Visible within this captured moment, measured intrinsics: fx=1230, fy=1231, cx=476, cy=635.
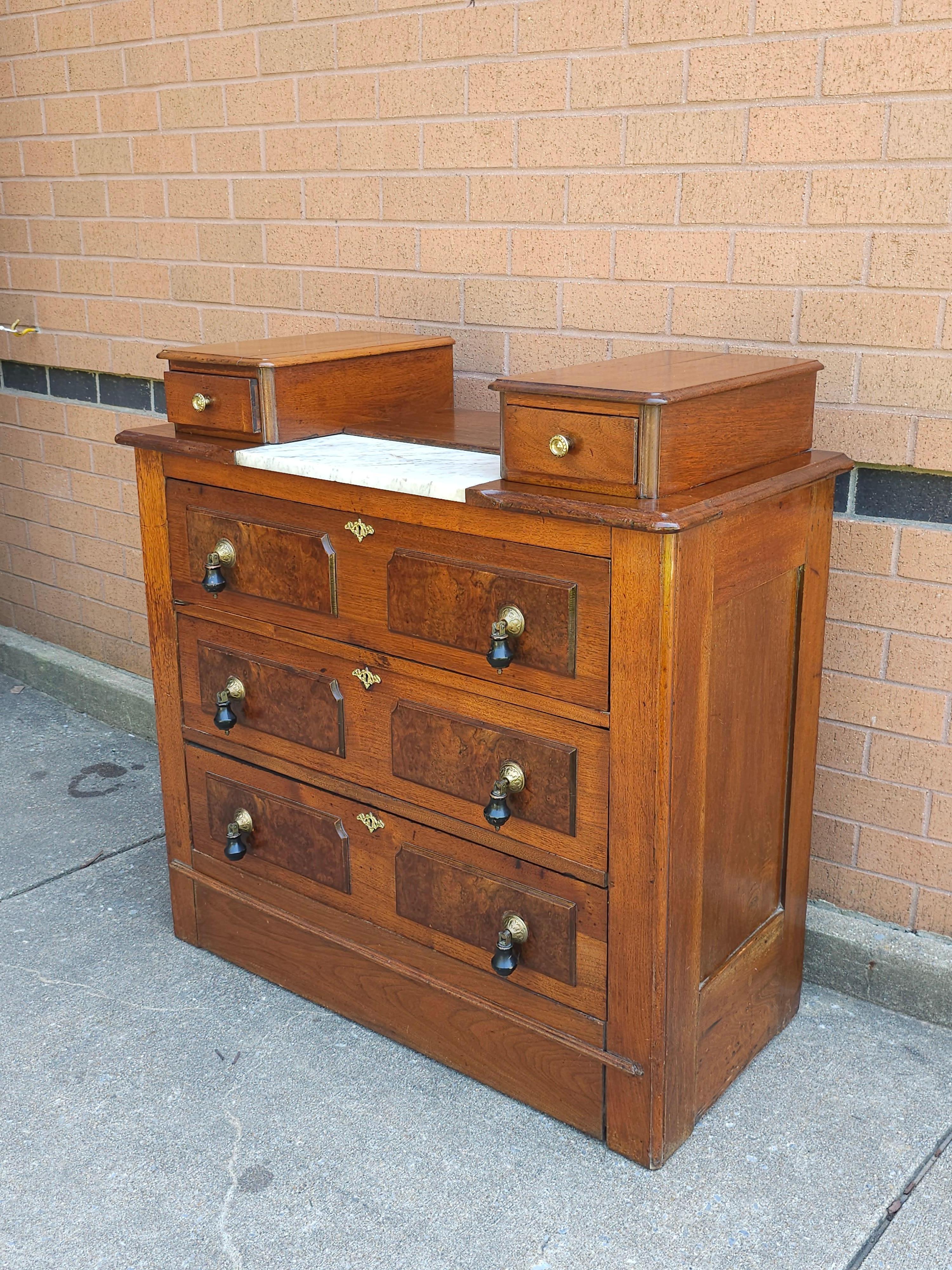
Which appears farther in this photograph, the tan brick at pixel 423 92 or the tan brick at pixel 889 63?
the tan brick at pixel 423 92

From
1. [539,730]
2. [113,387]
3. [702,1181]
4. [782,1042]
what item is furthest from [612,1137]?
[113,387]

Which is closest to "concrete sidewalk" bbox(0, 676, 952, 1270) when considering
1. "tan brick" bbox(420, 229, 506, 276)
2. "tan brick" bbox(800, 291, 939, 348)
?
"tan brick" bbox(800, 291, 939, 348)

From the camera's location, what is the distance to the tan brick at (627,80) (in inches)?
94.4

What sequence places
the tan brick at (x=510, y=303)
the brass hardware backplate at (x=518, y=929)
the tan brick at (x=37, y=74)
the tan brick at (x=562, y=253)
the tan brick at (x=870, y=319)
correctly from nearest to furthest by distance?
the brass hardware backplate at (x=518, y=929), the tan brick at (x=870, y=319), the tan brick at (x=562, y=253), the tan brick at (x=510, y=303), the tan brick at (x=37, y=74)

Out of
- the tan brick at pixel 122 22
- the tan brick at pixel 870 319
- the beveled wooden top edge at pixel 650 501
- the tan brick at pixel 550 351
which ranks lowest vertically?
the beveled wooden top edge at pixel 650 501

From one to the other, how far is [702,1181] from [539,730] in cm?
80

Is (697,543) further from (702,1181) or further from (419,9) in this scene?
(419,9)

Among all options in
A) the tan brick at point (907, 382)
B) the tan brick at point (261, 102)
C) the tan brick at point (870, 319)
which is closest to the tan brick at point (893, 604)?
the tan brick at point (907, 382)

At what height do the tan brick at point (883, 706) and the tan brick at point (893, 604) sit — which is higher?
the tan brick at point (893, 604)

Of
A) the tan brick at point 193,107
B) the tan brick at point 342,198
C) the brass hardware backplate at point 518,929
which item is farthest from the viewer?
the tan brick at point 193,107

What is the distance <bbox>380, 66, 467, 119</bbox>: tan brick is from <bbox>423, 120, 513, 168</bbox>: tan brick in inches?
1.4

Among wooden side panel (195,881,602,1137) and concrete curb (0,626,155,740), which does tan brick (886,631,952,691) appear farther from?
concrete curb (0,626,155,740)

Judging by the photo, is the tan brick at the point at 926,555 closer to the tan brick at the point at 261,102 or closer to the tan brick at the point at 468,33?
the tan brick at the point at 468,33

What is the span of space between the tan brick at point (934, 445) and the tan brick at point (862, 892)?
33.3 inches
